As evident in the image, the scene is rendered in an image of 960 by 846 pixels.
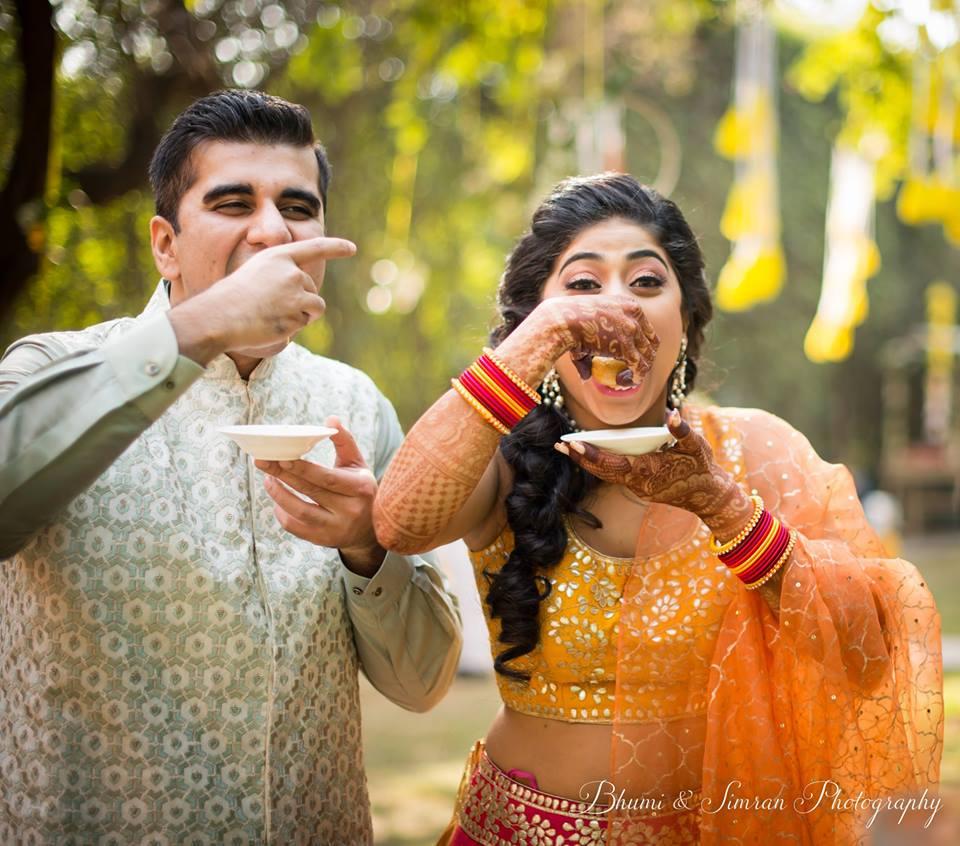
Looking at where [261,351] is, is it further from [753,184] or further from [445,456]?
[753,184]

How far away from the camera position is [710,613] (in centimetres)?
261

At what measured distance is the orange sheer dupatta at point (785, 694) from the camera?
245 cm

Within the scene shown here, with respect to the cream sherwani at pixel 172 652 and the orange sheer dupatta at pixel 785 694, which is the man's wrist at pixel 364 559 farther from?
the orange sheer dupatta at pixel 785 694

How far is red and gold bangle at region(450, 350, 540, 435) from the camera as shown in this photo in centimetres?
218

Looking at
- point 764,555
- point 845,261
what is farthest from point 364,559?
point 845,261

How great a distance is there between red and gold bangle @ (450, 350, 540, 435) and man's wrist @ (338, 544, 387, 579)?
484mm

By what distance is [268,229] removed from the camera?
7.61ft

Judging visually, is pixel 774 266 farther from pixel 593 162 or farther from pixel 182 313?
pixel 182 313

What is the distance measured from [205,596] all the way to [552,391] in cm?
108

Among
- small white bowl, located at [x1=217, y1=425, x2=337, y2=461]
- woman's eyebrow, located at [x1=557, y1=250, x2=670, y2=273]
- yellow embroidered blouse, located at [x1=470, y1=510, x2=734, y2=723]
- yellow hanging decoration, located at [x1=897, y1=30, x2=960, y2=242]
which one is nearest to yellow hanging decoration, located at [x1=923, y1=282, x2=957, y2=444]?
yellow hanging decoration, located at [x1=897, y1=30, x2=960, y2=242]

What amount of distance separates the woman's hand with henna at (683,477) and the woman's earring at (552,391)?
47 centimetres

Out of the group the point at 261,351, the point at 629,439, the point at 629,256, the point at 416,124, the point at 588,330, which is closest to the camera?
the point at 629,439

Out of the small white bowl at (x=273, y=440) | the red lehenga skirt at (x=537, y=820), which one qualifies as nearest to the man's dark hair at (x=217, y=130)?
the small white bowl at (x=273, y=440)

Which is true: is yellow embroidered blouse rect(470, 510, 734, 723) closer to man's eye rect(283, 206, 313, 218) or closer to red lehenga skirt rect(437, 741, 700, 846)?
red lehenga skirt rect(437, 741, 700, 846)
